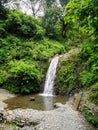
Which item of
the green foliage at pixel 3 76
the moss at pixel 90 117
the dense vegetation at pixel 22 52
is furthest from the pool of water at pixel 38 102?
the green foliage at pixel 3 76

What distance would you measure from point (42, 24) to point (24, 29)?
16.8ft

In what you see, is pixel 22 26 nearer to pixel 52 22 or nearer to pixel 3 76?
pixel 52 22

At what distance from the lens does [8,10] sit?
102 ft

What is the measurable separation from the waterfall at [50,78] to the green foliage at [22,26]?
20.8 feet

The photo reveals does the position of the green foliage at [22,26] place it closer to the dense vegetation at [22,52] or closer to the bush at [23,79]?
the dense vegetation at [22,52]

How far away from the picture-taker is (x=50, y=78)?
22.2 metres

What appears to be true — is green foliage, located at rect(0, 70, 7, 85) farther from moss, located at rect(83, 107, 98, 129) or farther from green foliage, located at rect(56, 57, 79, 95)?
moss, located at rect(83, 107, 98, 129)

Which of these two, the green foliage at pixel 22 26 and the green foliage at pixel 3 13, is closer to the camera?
the green foliage at pixel 22 26

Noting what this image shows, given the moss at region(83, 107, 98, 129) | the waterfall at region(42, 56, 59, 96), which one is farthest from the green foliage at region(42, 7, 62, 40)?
the moss at region(83, 107, 98, 129)

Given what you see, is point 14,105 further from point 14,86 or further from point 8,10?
point 8,10

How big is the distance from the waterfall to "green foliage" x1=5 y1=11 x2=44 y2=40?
6.33 meters

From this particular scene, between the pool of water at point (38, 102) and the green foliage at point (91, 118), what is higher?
the green foliage at point (91, 118)

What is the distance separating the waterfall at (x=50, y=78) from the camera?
2098 cm

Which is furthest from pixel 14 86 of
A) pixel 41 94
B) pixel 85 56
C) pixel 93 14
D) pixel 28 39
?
pixel 93 14
